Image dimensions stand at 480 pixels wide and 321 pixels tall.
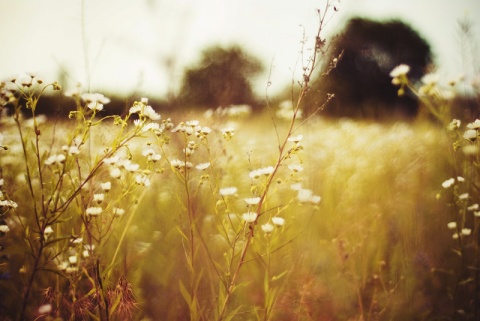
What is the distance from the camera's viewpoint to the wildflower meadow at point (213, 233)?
1.23 meters

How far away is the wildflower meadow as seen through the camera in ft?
4.05

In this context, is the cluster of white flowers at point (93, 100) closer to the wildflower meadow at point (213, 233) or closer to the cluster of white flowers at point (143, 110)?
the wildflower meadow at point (213, 233)

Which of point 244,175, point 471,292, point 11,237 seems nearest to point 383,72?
point 244,175

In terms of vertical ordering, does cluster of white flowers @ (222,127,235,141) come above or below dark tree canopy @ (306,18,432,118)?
below

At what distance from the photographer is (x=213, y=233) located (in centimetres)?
198

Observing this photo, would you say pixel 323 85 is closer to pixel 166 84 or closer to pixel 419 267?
pixel 166 84

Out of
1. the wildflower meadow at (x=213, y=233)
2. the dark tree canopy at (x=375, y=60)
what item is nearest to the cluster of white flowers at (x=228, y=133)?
the wildflower meadow at (x=213, y=233)

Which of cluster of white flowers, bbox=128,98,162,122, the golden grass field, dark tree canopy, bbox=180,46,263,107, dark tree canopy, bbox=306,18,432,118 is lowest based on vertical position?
the golden grass field

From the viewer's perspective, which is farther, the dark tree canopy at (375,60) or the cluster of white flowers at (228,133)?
the dark tree canopy at (375,60)

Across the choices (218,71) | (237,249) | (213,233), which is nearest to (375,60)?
(218,71)

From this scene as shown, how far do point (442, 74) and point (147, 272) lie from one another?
1.82m

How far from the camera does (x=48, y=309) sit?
127 centimetres

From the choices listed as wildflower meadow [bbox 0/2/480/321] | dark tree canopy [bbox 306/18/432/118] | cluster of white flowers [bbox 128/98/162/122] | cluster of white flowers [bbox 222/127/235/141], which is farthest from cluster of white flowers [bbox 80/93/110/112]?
dark tree canopy [bbox 306/18/432/118]

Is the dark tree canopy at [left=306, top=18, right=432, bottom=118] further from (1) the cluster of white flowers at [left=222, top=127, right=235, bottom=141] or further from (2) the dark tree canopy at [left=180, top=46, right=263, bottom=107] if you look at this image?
(1) the cluster of white flowers at [left=222, top=127, right=235, bottom=141]
